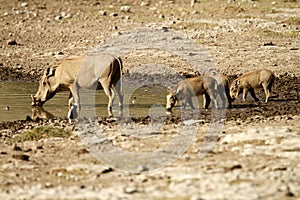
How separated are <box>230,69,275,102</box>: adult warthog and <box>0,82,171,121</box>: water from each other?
1.67 meters

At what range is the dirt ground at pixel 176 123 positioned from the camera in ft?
34.4

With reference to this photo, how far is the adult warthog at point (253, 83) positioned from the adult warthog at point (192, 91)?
153 cm

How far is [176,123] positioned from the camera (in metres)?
15.9

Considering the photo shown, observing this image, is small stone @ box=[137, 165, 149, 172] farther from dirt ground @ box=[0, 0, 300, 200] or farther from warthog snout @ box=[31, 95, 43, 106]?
warthog snout @ box=[31, 95, 43, 106]

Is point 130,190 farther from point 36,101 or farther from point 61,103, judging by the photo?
point 61,103

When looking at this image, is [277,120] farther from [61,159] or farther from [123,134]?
[61,159]

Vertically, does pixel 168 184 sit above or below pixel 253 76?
below

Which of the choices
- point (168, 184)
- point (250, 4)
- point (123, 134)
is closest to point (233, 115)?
point (123, 134)

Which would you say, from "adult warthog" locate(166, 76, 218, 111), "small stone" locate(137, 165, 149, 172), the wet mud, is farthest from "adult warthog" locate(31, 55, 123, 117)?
"small stone" locate(137, 165, 149, 172)

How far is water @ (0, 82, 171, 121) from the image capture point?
18422 mm

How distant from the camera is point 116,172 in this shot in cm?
1143

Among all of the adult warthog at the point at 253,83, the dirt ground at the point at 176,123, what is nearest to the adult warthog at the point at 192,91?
the dirt ground at the point at 176,123

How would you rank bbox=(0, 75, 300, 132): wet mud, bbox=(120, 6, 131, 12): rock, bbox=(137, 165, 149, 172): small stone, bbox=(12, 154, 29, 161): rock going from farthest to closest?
1. bbox=(120, 6, 131, 12): rock
2. bbox=(0, 75, 300, 132): wet mud
3. bbox=(12, 154, 29, 161): rock
4. bbox=(137, 165, 149, 172): small stone

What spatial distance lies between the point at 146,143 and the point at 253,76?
708cm
